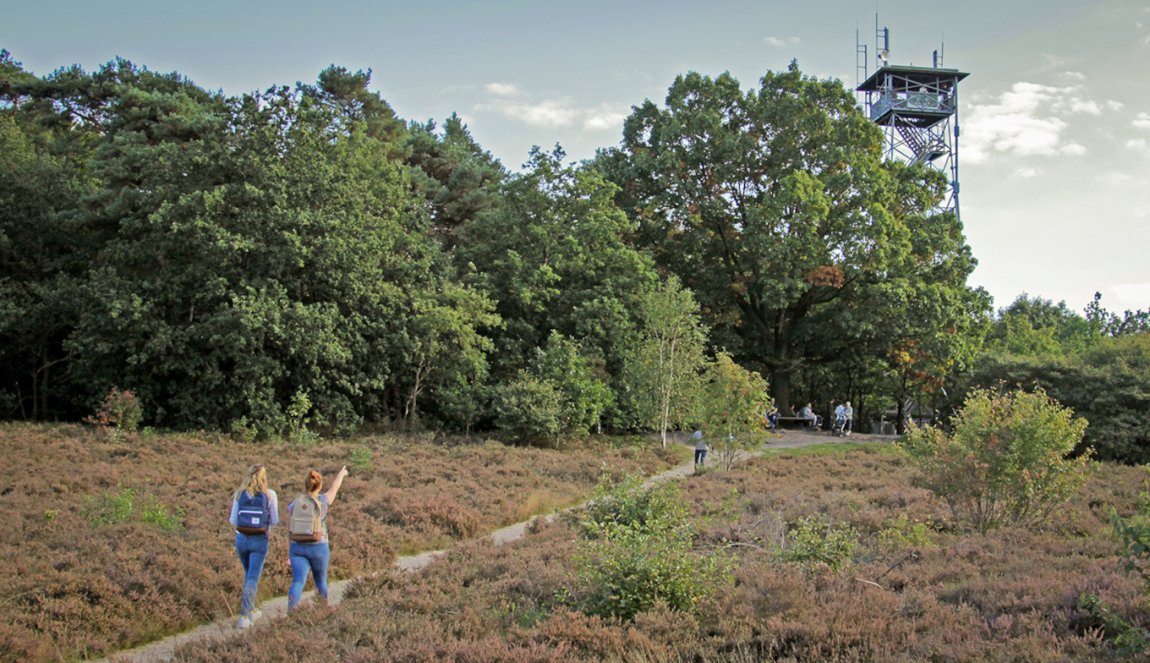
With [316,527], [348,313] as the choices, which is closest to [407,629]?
[316,527]

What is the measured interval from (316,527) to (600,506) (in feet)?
11.7

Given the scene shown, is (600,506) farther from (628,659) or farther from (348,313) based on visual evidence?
(348,313)

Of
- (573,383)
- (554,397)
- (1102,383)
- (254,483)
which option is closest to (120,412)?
(554,397)

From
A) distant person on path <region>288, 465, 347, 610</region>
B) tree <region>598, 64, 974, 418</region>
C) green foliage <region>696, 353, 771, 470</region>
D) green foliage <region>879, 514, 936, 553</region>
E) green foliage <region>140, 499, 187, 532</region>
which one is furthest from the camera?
tree <region>598, 64, 974, 418</region>

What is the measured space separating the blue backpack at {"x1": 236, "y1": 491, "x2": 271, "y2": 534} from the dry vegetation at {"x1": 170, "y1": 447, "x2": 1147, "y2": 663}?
1071 millimetres

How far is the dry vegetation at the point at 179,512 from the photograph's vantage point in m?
8.72

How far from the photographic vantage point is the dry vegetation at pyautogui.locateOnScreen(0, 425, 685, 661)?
28.6 ft

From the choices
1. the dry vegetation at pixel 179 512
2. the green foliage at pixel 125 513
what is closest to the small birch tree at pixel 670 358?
the dry vegetation at pixel 179 512

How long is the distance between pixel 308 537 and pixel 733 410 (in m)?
15.2

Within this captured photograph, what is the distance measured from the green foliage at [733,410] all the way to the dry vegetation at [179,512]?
2.80m

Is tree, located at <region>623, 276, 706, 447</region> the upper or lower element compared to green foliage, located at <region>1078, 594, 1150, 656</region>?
upper

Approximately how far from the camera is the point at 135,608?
885 cm

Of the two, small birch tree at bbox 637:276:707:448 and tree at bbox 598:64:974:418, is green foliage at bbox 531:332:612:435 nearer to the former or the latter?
small birch tree at bbox 637:276:707:448

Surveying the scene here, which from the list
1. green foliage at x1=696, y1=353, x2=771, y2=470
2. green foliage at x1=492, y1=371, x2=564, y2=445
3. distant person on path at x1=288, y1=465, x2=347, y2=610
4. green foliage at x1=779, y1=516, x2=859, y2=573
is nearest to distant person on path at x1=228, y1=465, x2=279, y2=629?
distant person on path at x1=288, y1=465, x2=347, y2=610
